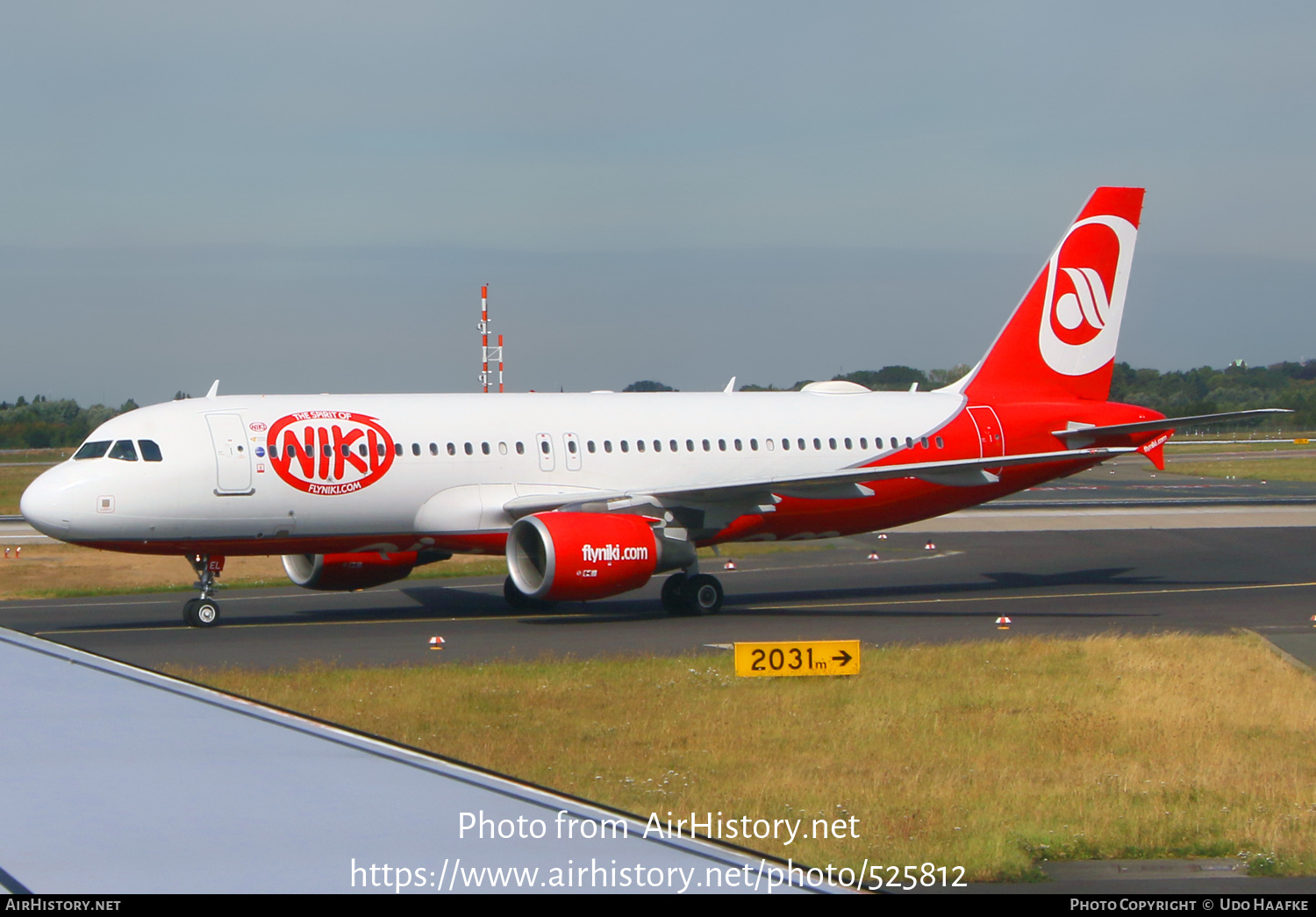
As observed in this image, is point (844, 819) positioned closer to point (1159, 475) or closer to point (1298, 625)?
point (1298, 625)

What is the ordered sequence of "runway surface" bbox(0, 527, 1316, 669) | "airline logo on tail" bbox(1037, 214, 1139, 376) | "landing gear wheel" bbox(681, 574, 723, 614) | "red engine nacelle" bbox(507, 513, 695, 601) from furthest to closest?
"airline logo on tail" bbox(1037, 214, 1139, 376) → "landing gear wheel" bbox(681, 574, 723, 614) → "red engine nacelle" bbox(507, 513, 695, 601) → "runway surface" bbox(0, 527, 1316, 669)

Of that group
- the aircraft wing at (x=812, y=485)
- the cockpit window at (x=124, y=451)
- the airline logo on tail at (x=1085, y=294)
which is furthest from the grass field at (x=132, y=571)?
the airline logo on tail at (x=1085, y=294)

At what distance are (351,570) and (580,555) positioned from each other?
17.3 ft

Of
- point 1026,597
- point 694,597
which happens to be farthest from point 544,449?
point 1026,597

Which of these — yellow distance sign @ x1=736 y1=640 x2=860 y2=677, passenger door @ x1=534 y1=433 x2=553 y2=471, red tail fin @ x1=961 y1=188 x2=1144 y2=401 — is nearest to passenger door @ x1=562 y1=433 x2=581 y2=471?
passenger door @ x1=534 y1=433 x2=553 y2=471

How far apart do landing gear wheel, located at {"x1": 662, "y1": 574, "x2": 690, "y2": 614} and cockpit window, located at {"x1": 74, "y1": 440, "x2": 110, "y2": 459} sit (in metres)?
9.75

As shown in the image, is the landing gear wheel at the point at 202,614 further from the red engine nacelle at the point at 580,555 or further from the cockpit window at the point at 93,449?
the red engine nacelle at the point at 580,555

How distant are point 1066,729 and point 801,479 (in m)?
10.5

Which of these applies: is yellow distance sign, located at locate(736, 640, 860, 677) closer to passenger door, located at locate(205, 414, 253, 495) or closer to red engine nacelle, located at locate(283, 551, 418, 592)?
passenger door, located at locate(205, 414, 253, 495)

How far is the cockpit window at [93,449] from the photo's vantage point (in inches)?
845

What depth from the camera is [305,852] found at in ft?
13.0

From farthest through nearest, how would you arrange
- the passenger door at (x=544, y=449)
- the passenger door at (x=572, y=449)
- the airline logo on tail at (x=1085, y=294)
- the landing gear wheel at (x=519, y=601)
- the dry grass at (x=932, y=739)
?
the airline logo on tail at (x=1085, y=294)
the landing gear wheel at (x=519, y=601)
the passenger door at (x=572, y=449)
the passenger door at (x=544, y=449)
the dry grass at (x=932, y=739)

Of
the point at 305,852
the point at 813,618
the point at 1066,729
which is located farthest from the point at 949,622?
the point at 305,852

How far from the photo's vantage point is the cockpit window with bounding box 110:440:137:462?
21344 mm
